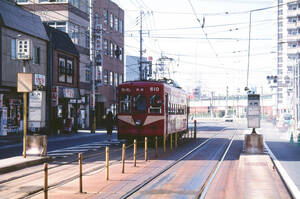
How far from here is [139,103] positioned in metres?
23.5

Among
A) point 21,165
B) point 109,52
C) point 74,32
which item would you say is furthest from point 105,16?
point 21,165

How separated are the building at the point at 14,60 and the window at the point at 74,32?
27.1 feet

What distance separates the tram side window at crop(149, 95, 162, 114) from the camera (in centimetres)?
2316

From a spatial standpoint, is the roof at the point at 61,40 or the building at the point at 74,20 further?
the building at the point at 74,20

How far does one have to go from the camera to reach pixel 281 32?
10812cm

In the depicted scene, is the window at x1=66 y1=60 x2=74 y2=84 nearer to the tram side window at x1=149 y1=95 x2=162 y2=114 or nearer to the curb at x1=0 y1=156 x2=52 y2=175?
the tram side window at x1=149 y1=95 x2=162 y2=114

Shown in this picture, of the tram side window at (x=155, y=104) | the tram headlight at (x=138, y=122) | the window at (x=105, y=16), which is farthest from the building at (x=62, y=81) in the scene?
the tram side window at (x=155, y=104)

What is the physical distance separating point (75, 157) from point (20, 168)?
3829mm

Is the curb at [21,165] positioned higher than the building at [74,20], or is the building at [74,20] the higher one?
the building at [74,20]

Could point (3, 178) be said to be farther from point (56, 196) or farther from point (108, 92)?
point (108, 92)

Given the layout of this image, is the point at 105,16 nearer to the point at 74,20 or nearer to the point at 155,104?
the point at 74,20

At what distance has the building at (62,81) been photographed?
1462 inches

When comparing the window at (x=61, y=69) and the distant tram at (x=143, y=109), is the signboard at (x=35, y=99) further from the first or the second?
the window at (x=61, y=69)

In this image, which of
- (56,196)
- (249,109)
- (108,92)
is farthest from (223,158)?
(108,92)
